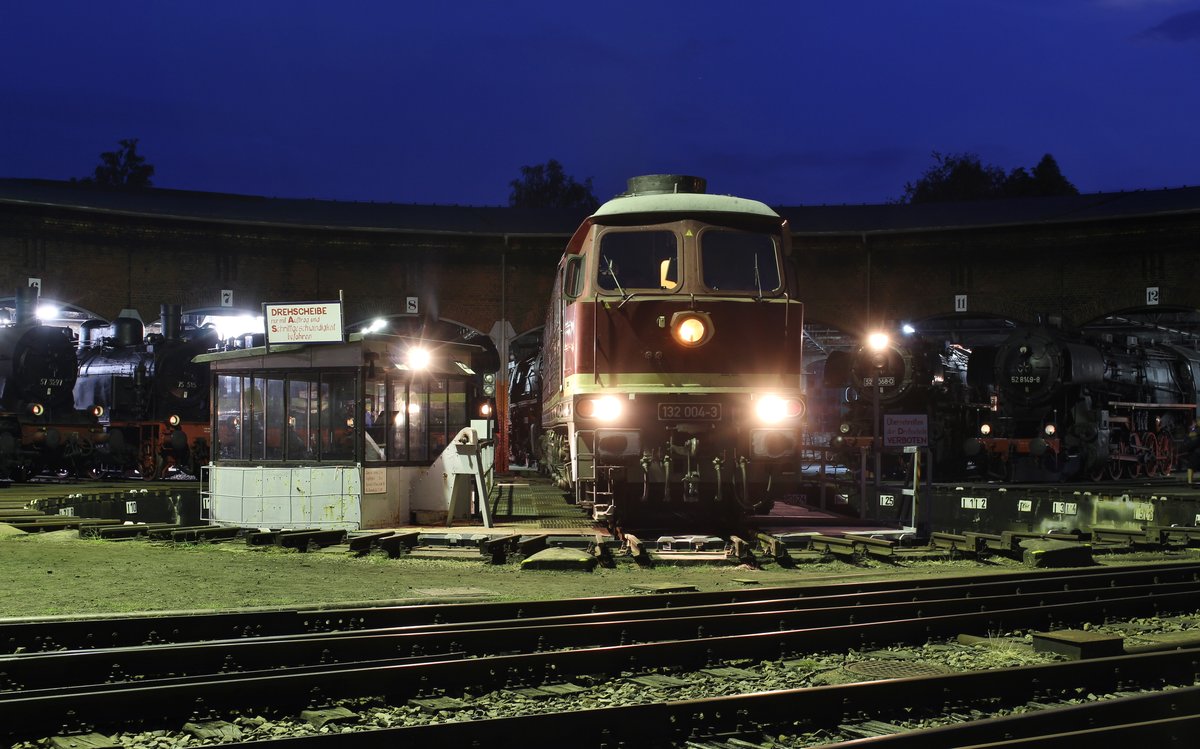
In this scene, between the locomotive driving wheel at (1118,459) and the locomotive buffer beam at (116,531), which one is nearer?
the locomotive buffer beam at (116,531)

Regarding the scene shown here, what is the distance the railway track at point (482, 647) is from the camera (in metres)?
5.19

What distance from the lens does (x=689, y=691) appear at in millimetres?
5949

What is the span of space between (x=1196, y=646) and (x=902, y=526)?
24.5 feet

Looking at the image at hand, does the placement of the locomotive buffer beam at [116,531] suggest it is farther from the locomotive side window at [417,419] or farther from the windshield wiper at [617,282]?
the windshield wiper at [617,282]

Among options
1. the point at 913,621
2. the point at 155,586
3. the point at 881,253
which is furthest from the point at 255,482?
the point at 881,253

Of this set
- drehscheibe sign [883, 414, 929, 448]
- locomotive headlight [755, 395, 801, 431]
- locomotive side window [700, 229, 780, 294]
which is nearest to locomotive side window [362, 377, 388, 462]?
locomotive side window [700, 229, 780, 294]

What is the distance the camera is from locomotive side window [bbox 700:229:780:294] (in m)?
12.1

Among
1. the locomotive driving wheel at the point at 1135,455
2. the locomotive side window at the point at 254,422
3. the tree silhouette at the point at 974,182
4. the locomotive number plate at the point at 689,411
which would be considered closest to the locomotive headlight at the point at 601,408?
the locomotive number plate at the point at 689,411

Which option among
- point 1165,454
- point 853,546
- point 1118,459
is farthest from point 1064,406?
point 853,546

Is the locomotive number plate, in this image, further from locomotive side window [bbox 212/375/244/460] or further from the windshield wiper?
locomotive side window [bbox 212/375/244/460]

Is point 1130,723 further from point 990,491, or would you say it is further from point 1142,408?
point 1142,408

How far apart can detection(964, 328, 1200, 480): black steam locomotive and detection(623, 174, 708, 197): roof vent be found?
48.1 feet

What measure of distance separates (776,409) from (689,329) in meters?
1.33

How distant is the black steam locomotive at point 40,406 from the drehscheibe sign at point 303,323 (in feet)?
47.6
